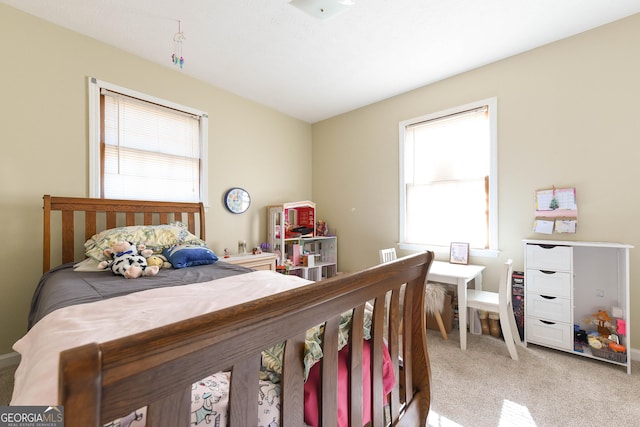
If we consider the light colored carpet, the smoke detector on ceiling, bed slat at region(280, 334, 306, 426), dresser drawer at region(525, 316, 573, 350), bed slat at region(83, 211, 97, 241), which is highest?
the smoke detector on ceiling

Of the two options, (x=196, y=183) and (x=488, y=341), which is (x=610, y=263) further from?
(x=196, y=183)

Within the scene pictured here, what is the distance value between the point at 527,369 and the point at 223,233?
10.3 feet

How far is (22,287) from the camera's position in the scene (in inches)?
82.6

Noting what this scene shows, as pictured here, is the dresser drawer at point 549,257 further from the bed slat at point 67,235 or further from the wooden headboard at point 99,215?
the bed slat at point 67,235

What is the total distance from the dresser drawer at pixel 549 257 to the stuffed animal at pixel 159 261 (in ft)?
9.84

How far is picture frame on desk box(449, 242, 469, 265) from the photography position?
279 cm

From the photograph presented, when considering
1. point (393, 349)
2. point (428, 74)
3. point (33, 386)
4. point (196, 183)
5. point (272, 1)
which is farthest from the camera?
point (196, 183)

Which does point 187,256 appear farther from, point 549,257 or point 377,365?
point 549,257

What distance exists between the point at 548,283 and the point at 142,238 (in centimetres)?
338

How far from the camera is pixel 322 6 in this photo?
1920mm

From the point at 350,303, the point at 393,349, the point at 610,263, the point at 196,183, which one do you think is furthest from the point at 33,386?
the point at 610,263

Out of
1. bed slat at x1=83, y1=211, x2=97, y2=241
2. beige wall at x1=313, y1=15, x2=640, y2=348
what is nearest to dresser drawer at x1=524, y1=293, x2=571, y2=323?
beige wall at x1=313, y1=15, x2=640, y2=348

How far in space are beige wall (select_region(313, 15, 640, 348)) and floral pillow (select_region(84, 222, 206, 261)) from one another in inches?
94.1

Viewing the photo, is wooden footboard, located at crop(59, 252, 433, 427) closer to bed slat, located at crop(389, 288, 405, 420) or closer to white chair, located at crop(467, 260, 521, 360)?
bed slat, located at crop(389, 288, 405, 420)
